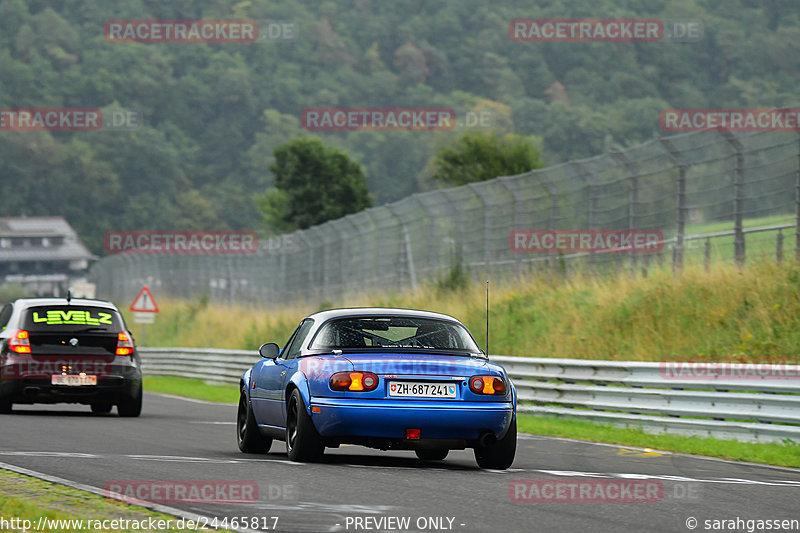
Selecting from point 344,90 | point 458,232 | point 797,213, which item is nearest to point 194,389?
point 458,232

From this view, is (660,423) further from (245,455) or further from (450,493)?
(450,493)

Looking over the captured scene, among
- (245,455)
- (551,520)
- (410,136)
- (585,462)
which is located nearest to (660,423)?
(585,462)

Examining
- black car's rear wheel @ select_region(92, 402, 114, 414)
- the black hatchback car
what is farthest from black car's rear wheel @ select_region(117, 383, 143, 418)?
black car's rear wheel @ select_region(92, 402, 114, 414)

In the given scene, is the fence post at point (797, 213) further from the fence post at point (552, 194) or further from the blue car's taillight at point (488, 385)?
the blue car's taillight at point (488, 385)

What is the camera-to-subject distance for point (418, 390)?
35.9 feet

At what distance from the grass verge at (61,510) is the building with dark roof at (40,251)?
151 metres

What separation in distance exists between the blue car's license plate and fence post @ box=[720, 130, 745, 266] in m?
12.1

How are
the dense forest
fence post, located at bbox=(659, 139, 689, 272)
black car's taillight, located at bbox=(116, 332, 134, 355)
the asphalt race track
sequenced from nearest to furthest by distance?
the asphalt race track
black car's taillight, located at bbox=(116, 332, 134, 355)
fence post, located at bbox=(659, 139, 689, 272)
the dense forest

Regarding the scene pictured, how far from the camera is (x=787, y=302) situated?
20156 mm

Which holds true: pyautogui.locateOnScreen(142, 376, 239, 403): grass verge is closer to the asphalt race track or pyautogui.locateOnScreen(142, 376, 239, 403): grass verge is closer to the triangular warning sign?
the triangular warning sign

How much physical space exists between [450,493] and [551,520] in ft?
4.33

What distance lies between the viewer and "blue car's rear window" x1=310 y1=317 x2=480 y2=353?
38.2 ft

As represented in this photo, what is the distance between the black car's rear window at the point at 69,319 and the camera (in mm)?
18922

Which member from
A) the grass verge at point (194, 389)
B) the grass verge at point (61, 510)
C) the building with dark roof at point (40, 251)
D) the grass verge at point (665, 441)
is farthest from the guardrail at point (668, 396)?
the building with dark roof at point (40, 251)
